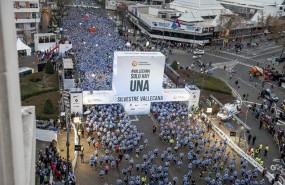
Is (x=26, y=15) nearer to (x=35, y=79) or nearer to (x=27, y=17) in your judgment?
(x=27, y=17)

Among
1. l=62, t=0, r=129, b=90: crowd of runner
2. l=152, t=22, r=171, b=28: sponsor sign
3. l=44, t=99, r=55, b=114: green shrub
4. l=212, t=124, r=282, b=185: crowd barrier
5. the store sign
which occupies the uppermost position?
l=152, t=22, r=171, b=28: sponsor sign

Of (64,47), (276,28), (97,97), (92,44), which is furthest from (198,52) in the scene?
(97,97)

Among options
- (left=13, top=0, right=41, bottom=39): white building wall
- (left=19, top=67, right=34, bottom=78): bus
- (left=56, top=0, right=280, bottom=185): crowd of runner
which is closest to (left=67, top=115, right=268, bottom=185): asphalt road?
(left=56, top=0, right=280, bottom=185): crowd of runner

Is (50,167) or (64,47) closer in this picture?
(50,167)

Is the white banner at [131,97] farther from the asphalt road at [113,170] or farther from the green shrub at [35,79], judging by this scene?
the green shrub at [35,79]

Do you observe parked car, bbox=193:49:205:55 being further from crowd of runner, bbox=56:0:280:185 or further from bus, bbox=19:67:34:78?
bus, bbox=19:67:34:78

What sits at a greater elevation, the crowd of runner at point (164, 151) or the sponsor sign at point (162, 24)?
the sponsor sign at point (162, 24)

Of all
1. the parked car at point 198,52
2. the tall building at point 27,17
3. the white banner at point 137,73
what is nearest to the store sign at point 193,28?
the parked car at point 198,52
